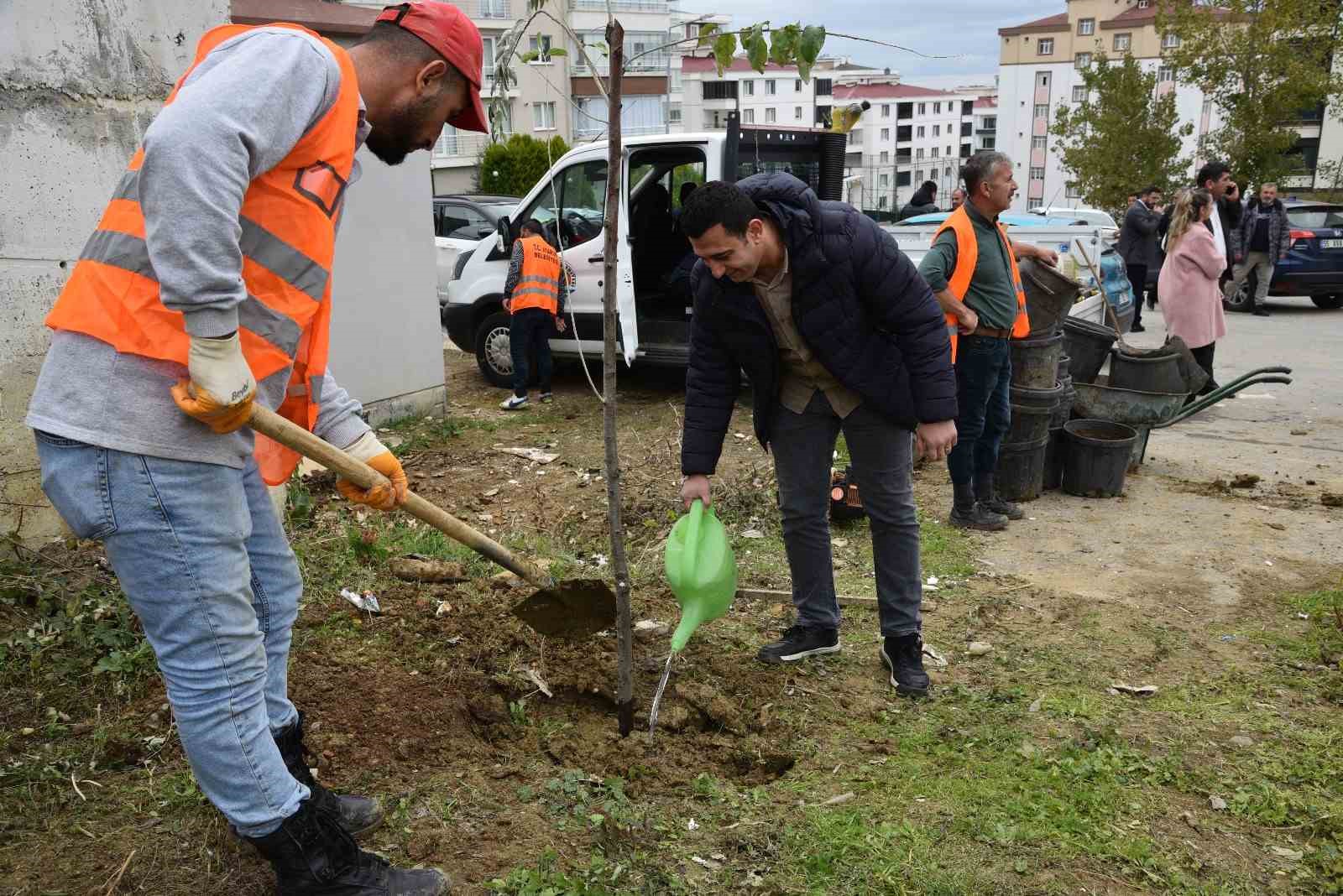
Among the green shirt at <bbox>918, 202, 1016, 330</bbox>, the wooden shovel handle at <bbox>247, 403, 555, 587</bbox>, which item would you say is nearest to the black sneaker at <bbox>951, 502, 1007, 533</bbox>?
the green shirt at <bbox>918, 202, 1016, 330</bbox>

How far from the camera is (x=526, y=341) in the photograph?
29.4 ft

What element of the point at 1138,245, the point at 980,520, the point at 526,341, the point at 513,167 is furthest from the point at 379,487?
the point at 513,167

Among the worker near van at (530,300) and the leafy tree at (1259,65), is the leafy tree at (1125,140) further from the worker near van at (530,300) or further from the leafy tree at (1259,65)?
the worker near van at (530,300)

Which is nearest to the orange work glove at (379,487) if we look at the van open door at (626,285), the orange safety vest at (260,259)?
the orange safety vest at (260,259)

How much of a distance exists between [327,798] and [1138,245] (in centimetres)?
1246

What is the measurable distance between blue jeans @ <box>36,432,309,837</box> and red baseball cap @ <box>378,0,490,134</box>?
3.28 feet

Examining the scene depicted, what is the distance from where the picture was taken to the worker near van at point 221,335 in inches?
74.5

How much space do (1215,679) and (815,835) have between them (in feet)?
6.38

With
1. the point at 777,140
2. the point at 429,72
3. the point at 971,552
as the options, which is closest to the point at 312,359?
the point at 429,72

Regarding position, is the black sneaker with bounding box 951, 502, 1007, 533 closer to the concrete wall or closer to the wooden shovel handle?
the wooden shovel handle

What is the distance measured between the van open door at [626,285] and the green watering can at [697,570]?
4709mm

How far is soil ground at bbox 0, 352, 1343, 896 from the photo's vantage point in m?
2.77

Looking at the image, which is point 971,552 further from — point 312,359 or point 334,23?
point 334,23

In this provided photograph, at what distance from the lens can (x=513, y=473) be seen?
7.03 metres
